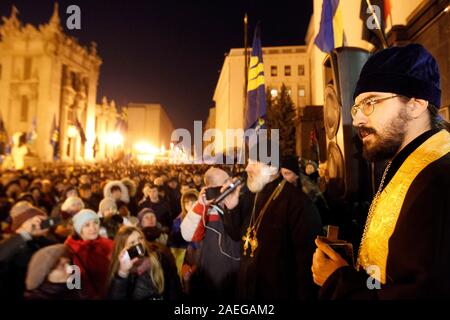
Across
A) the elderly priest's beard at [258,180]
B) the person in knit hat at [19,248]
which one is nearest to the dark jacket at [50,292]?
the person in knit hat at [19,248]

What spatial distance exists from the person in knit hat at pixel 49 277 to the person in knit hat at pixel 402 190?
2.53 metres

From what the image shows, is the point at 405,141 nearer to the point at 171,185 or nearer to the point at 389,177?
the point at 389,177

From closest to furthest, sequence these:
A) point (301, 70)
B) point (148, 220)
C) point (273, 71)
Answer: point (148, 220) → point (301, 70) → point (273, 71)

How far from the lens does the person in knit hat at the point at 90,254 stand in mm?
3367

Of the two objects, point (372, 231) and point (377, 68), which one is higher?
point (377, 68)

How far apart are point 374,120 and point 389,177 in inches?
14.1

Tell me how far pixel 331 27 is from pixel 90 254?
5.75 meters

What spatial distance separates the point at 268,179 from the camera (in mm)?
3510

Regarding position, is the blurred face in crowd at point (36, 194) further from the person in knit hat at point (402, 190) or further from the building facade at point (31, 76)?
the building facade at point (31, 76)

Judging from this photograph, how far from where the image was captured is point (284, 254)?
2.88 metres

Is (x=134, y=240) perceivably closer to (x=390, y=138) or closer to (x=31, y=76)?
(x=390, y=138)

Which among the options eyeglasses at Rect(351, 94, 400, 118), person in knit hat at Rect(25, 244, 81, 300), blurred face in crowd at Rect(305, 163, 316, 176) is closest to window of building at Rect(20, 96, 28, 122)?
blurred face in crowd at Rect(305, 163, 316, 176)

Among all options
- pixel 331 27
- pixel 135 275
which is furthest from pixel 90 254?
pixel 331 27
